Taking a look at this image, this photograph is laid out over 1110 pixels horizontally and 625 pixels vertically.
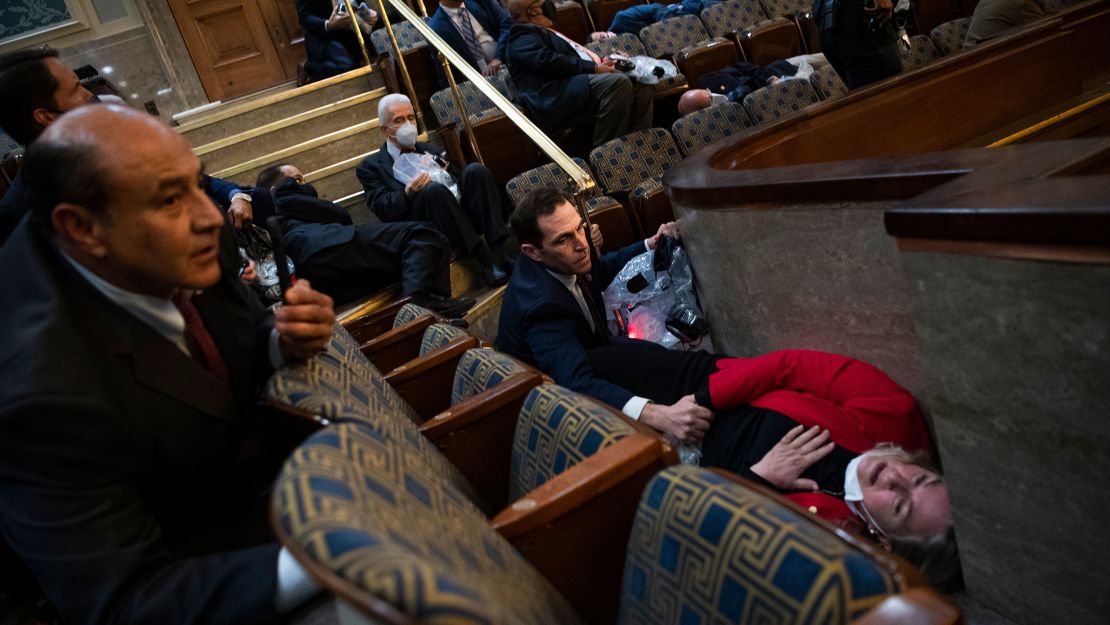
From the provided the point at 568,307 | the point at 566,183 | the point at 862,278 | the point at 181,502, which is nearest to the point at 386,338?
the point at 568,307

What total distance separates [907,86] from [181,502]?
171 cm

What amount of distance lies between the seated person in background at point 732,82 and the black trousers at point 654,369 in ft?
6.39

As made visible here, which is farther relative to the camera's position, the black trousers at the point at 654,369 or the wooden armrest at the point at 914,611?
the black trousers at the point at 654,369

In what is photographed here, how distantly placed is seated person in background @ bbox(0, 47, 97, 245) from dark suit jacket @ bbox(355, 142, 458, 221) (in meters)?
1.23

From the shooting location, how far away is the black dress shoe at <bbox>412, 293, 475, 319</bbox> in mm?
2086

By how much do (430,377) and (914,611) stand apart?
0.83m

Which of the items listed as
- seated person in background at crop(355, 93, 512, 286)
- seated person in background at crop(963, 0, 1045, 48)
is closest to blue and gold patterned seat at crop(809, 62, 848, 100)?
seated person in background at crop(963, 0, 1045, 48)

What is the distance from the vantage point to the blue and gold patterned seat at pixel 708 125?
278 cm

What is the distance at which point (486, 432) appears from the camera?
0.94 meters

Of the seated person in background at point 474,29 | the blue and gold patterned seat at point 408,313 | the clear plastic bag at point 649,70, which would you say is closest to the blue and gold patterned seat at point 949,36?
the clear plastic bag at point 649,70

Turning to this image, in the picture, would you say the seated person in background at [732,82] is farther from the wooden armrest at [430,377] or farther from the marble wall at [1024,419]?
the marble wall at [1024,419]

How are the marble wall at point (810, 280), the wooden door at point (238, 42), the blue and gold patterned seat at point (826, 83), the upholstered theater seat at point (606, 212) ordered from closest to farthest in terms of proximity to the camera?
the marble wall at point (810, 280), the upholstered theater seat at point (606, 212), the blue and gold patterned seat at point (826, 83), the wooden door at point (238, 42)

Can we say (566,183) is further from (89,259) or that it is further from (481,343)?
(89,259)

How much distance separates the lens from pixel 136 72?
4.00 m
